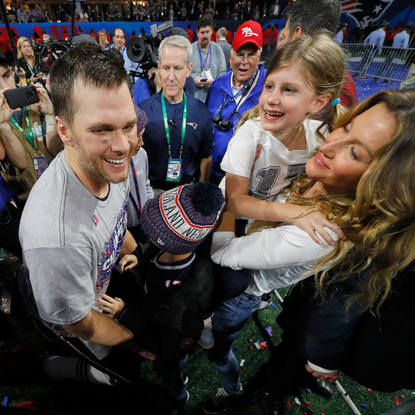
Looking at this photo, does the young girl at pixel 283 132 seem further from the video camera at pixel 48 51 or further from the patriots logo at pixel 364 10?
the patriots logo at pixel 364 10

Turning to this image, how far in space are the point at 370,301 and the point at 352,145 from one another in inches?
27.1

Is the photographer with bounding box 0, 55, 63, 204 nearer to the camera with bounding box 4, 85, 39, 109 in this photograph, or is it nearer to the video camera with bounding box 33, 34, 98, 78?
Answer: the camera with bounding box 4, 85, 39, 109

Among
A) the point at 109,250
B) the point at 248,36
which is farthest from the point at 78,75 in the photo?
the point at 248,36

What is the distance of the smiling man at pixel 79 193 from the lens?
0.98 meters

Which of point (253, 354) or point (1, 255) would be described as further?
point (1, 255)

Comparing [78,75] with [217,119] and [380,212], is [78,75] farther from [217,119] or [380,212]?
[217,119]

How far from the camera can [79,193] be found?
109 cm

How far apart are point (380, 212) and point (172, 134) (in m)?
1.87

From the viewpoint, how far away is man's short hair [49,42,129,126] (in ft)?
3.20

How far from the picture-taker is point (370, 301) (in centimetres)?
114

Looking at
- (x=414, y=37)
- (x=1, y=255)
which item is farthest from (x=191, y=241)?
(x=414, y=37)

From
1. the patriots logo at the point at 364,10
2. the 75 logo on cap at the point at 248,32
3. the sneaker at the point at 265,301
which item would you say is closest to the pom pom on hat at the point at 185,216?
the sneaker at the point at 265,301

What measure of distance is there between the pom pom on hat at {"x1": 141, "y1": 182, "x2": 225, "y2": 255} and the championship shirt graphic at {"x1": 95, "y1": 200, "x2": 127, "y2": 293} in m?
0.33

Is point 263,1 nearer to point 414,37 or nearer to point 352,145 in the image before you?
point 414,37
